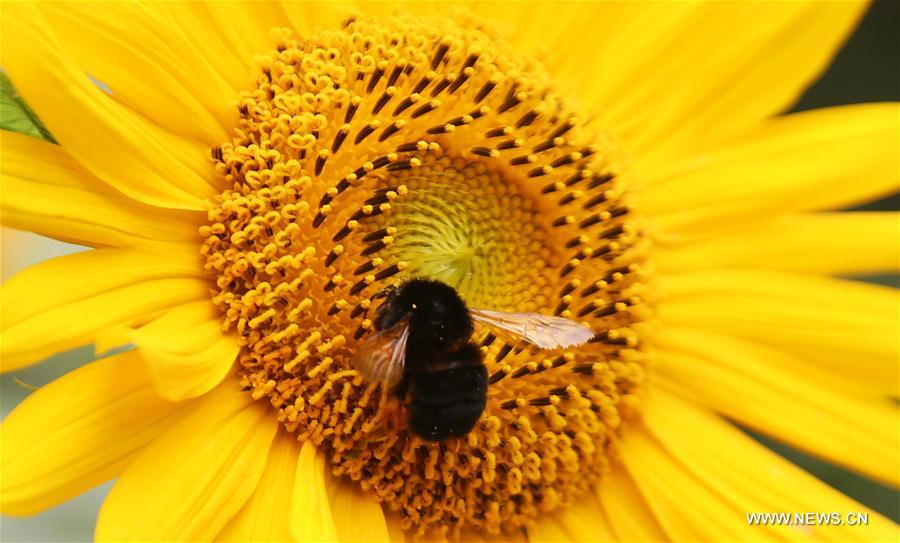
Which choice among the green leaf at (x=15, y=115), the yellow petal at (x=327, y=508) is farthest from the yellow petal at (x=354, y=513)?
the green leaf at (x=15, y=115)

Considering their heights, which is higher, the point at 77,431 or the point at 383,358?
the point at 383,358

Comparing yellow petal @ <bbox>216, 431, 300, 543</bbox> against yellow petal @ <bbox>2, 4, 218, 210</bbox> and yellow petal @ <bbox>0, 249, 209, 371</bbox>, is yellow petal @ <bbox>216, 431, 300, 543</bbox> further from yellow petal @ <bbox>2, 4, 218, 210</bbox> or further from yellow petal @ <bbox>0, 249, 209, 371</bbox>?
yellow petal @ <bbox>2, 4, 218, 210</bbox>

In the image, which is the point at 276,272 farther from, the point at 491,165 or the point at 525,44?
the point at 525,44

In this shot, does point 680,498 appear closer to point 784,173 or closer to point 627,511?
point 627,511

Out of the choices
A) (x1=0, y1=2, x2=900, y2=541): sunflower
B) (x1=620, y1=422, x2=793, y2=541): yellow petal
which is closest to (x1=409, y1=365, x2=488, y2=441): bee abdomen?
(x1=0, y1=2, x2=900, y2=541): sunflower

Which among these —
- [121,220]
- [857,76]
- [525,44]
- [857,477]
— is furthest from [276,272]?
[857,76]

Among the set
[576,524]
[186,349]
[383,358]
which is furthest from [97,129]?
[576,524]

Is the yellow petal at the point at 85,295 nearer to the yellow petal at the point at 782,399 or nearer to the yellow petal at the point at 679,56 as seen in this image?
the yellow petal at the point at 679,56
